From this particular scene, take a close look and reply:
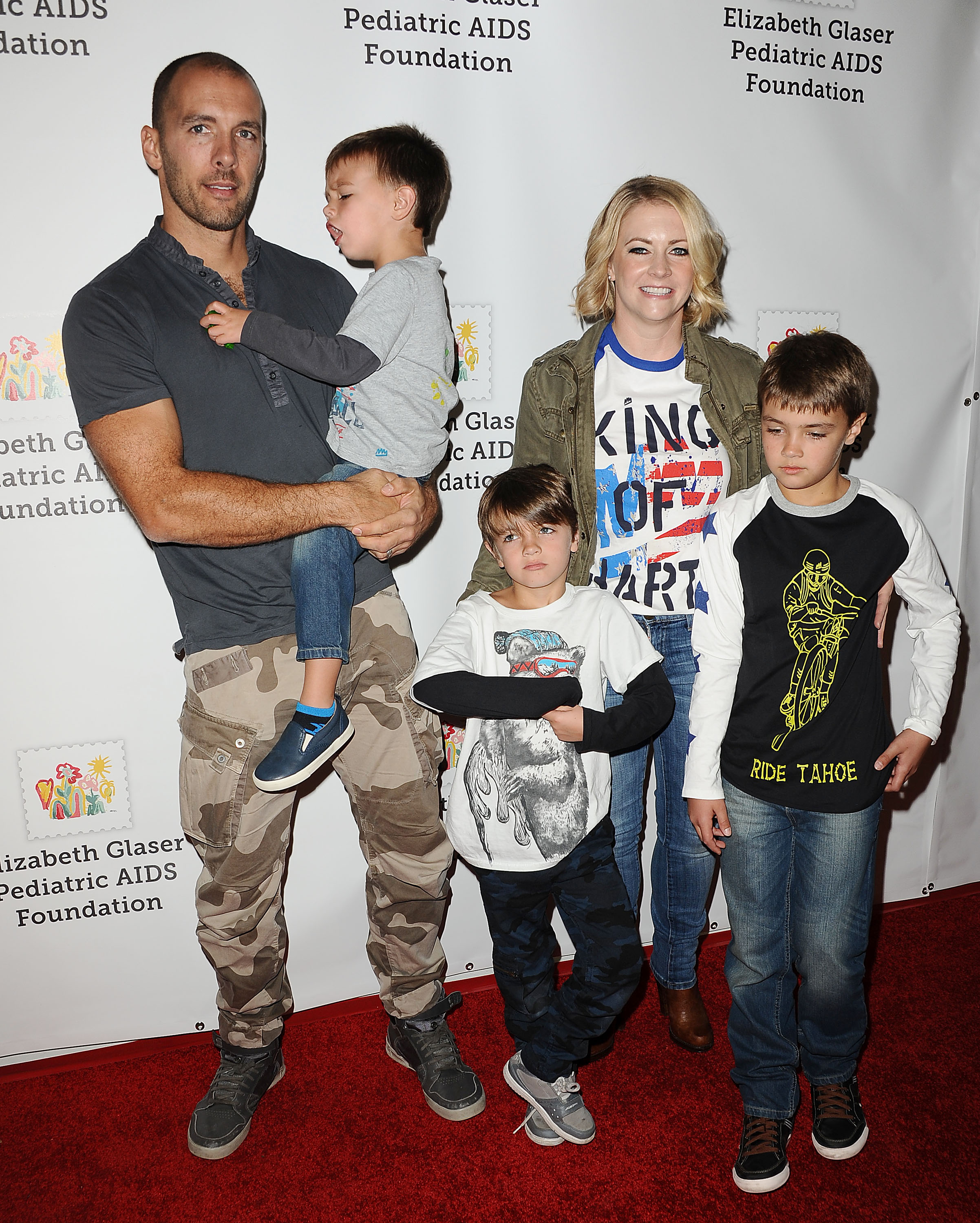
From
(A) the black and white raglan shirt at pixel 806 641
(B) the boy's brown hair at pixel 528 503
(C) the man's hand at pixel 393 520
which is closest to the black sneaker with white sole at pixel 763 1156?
(A) the black and white raglan shirt at pixel 806 641

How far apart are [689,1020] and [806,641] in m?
1.23

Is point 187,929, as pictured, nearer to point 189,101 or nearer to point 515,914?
point 515,914

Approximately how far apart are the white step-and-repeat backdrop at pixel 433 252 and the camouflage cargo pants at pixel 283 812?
1.27 ft

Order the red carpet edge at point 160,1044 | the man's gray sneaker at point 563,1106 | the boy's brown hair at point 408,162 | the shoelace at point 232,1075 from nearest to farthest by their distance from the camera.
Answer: the boy's brown hair at point 408,162 < the man's gray sneaker at point 563,1106 < the shoelace at point 232,1075 < the red carpet edge at point 160,1044

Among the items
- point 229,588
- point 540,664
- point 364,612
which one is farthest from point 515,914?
point 229,588

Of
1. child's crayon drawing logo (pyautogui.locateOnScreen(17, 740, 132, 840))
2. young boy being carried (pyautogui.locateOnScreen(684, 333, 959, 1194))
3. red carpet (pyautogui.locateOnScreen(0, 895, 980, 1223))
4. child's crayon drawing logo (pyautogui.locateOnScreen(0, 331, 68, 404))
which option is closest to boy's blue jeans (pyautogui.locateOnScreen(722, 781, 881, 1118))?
young boy being carried (pyautogui.locateOnScreen(684, 333, 959, 1194))

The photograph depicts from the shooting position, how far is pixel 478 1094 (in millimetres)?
2270

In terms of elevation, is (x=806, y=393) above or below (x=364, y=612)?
above

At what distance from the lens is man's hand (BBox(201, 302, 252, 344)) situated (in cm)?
187

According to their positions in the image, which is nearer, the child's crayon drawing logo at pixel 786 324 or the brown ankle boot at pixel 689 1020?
the brown ankle boot at pixel 689 1020

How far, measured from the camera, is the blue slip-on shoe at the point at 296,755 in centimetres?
196

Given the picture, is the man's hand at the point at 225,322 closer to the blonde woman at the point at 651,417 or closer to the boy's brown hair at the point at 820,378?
the blonde woman at the point at 651,417

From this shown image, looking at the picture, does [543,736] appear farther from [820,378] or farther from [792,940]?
[820,378]

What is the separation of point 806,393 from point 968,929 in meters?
2.14
